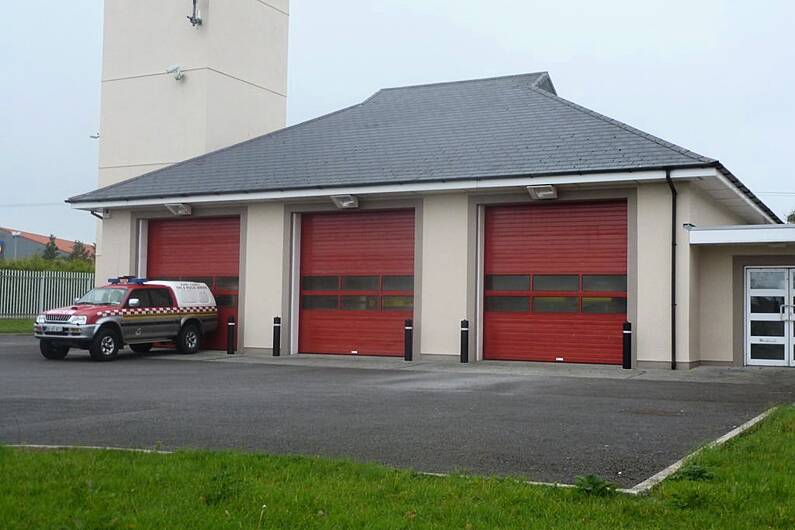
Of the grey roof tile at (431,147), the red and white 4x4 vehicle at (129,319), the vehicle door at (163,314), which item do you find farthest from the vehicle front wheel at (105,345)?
the grey roof tile at (431,147)

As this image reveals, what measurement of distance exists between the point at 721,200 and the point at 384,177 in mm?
7995

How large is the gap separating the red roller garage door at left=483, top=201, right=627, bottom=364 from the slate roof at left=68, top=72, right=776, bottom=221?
1271 mm

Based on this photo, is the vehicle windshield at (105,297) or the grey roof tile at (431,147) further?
the vehicle windshield at (105,297)

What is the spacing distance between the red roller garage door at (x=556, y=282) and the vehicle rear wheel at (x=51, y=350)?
985 centimetres

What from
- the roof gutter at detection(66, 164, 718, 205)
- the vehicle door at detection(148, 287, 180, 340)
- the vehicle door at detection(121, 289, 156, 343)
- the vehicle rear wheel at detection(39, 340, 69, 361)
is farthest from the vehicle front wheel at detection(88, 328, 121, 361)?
the roof gutter at detection(66, 164, 718, 205)

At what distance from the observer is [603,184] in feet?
61.7

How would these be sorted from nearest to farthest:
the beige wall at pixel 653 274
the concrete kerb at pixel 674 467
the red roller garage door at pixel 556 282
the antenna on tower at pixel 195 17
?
1. the concrete kerb at pixel 674 467
2. the beige wall at pixel 653 274
3. the red roller garage door at pixel 556 282
4. the antenna on tower at pixel 195 17

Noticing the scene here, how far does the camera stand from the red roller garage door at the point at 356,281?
21500mm

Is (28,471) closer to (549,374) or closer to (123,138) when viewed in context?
(549,374)

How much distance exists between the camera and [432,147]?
22.2 metres

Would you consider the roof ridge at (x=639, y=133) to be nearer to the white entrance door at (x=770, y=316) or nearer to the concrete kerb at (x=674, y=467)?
the white entrance door at (x=770, y=316)

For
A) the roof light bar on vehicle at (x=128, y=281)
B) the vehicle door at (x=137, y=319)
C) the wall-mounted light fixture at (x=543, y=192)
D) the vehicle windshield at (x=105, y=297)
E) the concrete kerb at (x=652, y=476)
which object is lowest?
the concrete kerb at (x=652, y=476)

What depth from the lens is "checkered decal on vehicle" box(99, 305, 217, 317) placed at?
67.3ft

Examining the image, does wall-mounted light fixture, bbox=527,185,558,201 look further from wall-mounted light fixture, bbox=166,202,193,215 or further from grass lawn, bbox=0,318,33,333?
grass lawn, bbox=0,318,33,333
